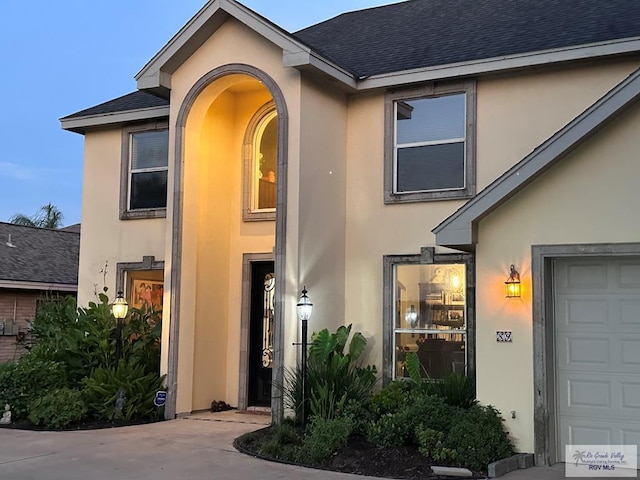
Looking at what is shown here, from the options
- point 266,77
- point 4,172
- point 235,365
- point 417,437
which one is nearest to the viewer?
point 417,437

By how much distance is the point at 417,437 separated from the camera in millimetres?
9648

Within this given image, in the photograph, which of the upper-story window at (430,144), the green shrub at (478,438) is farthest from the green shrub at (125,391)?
the green shrub at (478,438)

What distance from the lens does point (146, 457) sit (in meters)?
9.70

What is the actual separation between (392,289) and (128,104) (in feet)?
21.6

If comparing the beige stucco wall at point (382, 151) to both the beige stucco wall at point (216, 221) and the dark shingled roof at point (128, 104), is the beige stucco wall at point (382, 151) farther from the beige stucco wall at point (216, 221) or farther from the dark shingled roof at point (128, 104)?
the dark shingled roof at point (128, 104)

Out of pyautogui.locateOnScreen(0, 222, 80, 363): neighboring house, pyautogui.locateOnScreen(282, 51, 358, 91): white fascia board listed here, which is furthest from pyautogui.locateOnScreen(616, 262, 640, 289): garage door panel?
pyautogui.locateOnScreen(0, 222, 80, 363): neighboring house

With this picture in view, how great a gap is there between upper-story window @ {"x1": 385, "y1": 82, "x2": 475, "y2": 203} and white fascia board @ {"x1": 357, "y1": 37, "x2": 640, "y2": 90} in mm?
274

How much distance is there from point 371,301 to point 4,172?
336 ft

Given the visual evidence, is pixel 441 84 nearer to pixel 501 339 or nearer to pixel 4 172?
pixel 501 339

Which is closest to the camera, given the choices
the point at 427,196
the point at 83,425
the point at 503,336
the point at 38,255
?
the point at 503,336

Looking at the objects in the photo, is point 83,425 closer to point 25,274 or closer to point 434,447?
point 434,447

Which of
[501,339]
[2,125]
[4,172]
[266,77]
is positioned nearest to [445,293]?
[501,339]

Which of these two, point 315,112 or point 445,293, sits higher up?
point 315,112

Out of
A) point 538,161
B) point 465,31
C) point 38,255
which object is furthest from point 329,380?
point 38,255
